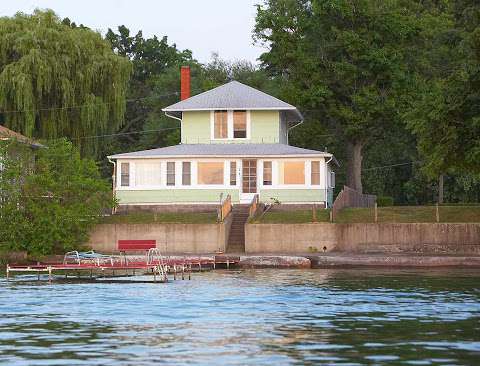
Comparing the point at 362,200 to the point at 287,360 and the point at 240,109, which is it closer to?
the point at 240,109

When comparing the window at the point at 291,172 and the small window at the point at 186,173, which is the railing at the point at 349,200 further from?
the small window at the point at 186,173

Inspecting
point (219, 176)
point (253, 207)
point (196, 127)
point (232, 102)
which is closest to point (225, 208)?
point (253, 207)

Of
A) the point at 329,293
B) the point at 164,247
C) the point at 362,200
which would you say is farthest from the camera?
the point at 362,200

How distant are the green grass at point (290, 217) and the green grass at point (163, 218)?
286 cm

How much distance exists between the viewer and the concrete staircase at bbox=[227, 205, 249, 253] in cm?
6366

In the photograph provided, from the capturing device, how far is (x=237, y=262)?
5900 cm

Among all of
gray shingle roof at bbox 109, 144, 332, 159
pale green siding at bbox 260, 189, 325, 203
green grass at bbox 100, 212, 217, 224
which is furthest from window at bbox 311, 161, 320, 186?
green grass at bbox 100, 212, 217, 224

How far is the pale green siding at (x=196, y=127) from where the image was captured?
251ft

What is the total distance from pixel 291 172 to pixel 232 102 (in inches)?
294

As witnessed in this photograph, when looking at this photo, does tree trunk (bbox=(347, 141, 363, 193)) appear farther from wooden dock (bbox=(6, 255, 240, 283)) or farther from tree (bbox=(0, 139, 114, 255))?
wooden dock (bbox=(6, 255, 240, 283))

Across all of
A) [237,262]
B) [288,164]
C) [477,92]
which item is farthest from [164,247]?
[477,92]

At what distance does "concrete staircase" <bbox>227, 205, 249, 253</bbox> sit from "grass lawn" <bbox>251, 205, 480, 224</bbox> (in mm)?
1200

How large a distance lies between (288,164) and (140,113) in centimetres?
4567

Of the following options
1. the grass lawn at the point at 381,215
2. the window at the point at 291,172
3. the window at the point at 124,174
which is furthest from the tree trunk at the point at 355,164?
the window at the point at 124,174
